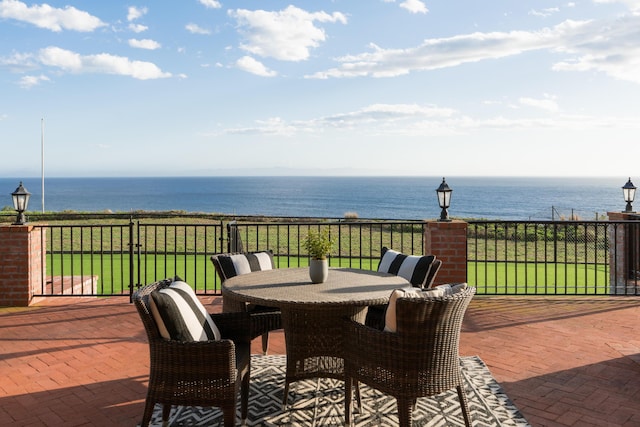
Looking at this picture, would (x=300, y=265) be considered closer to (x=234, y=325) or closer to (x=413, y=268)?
(x=413, y=268)

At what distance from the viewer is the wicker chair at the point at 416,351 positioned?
92.0 inches

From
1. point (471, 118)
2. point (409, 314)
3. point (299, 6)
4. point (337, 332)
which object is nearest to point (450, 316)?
point (409, 314)

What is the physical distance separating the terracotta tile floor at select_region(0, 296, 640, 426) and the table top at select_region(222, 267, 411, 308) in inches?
32.8

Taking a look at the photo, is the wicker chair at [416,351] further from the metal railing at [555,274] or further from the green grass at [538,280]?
the green grass at [538,280]

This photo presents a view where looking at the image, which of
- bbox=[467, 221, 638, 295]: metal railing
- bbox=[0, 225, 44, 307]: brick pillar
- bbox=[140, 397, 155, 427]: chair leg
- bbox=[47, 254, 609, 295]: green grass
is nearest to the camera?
bbox=[140, 397, 155, 427]: chair leg

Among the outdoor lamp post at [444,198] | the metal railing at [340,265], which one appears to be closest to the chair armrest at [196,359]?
the metal railing at [340,265]

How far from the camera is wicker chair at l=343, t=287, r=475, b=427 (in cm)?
234

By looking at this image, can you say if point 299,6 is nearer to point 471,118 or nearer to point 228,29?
point 228,29

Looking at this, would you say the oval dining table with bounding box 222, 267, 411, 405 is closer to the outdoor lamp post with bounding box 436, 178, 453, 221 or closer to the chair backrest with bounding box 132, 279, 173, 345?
the chair backrest with bounding box 132, 279, 173, 345

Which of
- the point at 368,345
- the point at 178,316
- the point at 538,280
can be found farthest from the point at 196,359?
the point at 538,280

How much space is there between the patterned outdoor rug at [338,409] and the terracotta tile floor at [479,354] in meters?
0.15

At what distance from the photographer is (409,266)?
3934 millimetres

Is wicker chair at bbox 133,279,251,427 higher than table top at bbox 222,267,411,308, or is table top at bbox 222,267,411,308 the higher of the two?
table top at bbox 222,267,411,308

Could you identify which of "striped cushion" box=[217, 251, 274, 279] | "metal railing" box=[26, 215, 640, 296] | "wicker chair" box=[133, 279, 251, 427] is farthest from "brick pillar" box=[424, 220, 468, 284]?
"wicker chair" box=[133, 279, 251, 427]
